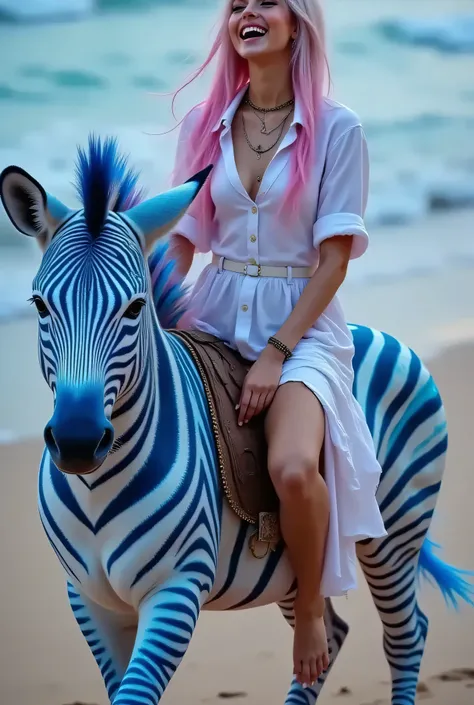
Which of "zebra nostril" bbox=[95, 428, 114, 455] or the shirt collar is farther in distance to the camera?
the shirt collar

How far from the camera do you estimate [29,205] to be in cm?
146

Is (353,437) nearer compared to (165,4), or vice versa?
(353,437)

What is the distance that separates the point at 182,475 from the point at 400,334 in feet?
10.6

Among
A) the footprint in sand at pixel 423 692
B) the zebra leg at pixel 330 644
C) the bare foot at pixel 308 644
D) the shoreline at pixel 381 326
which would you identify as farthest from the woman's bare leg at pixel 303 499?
the shoreline at pixel 381 326

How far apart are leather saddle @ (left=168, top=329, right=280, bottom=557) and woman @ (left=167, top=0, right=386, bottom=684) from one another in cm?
3

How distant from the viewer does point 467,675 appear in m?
2.93

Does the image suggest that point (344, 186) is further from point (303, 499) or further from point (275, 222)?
point (303, 499)

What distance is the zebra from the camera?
1.37 meters

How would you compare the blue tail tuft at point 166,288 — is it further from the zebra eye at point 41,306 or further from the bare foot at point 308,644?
the bare foot at point 308,644

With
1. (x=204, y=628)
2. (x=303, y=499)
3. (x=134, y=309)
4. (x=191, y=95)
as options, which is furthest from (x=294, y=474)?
(x=191, y=95)

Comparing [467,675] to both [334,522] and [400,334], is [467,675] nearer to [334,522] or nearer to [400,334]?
[334,522]

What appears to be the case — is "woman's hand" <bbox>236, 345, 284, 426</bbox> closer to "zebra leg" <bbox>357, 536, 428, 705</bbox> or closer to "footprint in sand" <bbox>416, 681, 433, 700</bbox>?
"zebra leg" <bbox>357, 536, 428, 705</bbox>

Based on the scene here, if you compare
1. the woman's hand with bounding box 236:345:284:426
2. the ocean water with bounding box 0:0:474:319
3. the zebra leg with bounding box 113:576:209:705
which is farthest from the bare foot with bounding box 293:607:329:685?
the ocean water with bounding box 0:0:474:319

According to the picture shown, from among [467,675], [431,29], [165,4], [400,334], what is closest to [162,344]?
[467,675]
